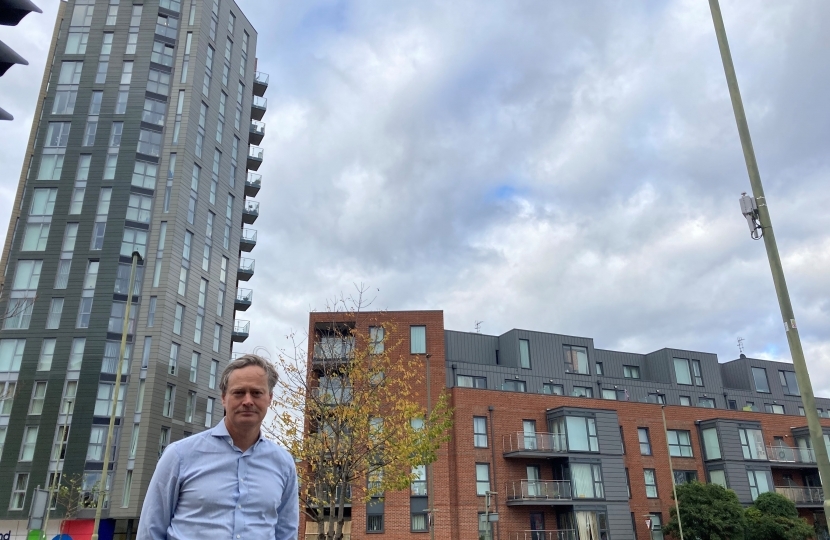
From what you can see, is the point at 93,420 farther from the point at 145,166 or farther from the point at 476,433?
the point at 476,433

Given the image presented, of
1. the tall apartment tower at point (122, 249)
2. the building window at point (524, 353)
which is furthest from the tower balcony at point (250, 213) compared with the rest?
the building window at point (524, 353)

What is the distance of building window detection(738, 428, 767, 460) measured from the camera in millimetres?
46625

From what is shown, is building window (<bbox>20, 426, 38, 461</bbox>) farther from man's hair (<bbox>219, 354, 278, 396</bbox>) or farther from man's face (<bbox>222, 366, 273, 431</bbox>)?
man's face (<bbox>222, 366, 273, 431</bbox>)

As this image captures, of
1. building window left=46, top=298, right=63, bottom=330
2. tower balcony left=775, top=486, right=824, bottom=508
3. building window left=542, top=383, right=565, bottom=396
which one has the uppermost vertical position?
building window left=46, top=298, right=63, bottom=330

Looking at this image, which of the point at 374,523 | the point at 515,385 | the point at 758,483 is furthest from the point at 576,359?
the point at 374,523

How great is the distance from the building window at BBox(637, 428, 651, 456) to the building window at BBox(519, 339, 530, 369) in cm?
898

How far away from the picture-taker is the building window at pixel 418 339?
43062 mm

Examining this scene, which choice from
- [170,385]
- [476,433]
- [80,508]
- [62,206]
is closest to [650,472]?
A: [476,433]

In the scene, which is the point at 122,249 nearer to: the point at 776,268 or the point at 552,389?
the point at 552,389

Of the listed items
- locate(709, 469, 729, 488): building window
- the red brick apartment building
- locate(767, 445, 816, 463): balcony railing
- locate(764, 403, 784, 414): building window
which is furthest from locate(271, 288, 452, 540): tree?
locate(764, 403, 784, 414): building window

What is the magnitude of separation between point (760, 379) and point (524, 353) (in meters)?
26.4

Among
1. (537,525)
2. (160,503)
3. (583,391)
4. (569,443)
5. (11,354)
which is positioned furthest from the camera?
(583,391)

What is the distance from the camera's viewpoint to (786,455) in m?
48.2

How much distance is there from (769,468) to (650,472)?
952cm
